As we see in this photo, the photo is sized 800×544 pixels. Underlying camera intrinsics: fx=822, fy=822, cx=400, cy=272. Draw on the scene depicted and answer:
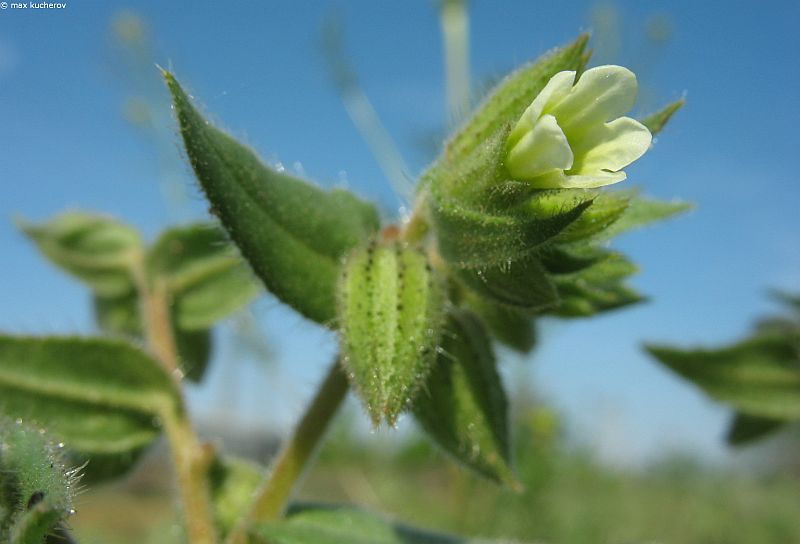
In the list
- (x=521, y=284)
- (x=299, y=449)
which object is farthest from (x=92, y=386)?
(x=521, y=284)

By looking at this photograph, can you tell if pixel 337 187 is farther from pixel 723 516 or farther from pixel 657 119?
pixel 723 516

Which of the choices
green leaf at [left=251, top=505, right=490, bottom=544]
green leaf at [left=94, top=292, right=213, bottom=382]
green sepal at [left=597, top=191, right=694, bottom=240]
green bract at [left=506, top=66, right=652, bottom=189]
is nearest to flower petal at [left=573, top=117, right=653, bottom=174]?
green bract at [left=506, top=66, right=652, bottom=189]

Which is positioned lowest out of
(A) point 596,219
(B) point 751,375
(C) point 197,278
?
(A) point 596,219

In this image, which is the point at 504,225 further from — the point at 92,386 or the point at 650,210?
the point at 92,386

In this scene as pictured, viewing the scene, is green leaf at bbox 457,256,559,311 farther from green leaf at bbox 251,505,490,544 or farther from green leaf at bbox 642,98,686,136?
green leaf at bbox 251,505,490,544

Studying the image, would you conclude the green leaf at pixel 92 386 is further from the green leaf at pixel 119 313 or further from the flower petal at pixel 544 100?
the flower petal at pixel 544 100
